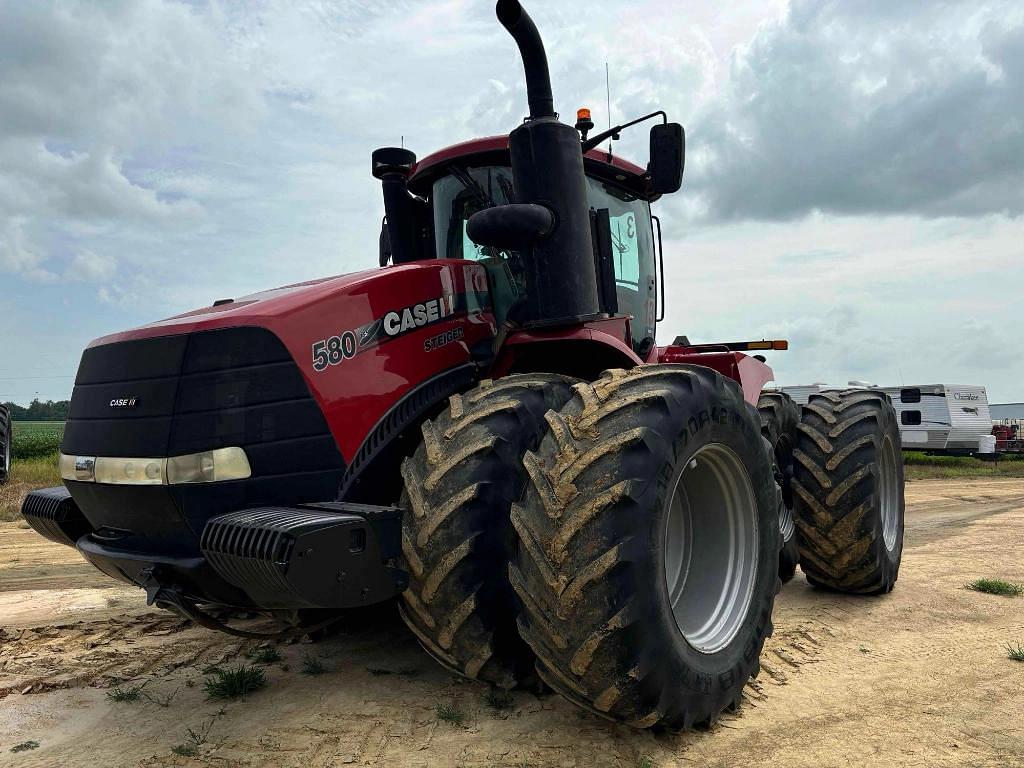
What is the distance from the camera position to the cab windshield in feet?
13.8

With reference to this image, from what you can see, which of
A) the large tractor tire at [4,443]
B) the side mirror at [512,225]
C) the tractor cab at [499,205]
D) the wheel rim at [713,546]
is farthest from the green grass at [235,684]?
the large tractor tire at [4,443]

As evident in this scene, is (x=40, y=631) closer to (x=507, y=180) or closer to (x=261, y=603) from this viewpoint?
(x=261, y=603)

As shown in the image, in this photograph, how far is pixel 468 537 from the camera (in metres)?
2.92

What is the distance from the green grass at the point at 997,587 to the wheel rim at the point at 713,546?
310 centimetres

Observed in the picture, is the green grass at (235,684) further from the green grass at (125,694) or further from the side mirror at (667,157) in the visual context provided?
the side mirror at (667,157)

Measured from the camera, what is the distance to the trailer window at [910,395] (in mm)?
20375

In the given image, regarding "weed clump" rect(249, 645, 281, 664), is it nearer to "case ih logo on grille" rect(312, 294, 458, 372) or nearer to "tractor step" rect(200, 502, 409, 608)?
"tractor step" rect(200, 502, 409, 608)

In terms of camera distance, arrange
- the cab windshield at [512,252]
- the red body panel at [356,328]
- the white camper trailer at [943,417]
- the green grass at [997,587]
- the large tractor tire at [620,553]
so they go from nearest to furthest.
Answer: the large tractor tire at [620,553]
the red body panel at [356,328]
the cab windshield at [512,252]
the green grass at [997,587]
the white camper trailer at [943,417]

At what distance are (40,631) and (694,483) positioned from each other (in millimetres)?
3864

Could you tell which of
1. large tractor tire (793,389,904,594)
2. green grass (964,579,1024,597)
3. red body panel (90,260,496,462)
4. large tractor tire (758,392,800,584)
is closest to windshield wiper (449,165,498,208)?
red body panel (90,260,496,462)

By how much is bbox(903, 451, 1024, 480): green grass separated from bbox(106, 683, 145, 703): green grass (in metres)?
17.2

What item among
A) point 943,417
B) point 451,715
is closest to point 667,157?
point 451,715

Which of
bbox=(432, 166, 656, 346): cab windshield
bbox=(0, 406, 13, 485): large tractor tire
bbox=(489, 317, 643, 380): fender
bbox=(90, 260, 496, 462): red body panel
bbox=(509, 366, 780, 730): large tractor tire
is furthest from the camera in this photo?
bbox=(0, 406, 13, 485): large tractor tire

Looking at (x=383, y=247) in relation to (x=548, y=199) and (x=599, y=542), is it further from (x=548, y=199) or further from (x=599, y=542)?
(x=599, y=542)
